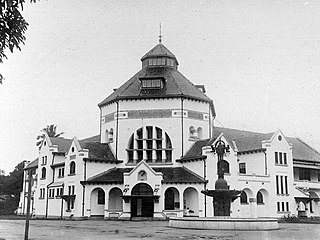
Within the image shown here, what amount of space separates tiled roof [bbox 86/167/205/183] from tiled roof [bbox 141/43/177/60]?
1691 cm

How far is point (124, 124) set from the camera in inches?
2149

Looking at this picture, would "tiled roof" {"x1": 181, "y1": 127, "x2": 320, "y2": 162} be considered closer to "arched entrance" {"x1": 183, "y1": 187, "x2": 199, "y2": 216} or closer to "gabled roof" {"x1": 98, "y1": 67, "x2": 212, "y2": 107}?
"arched entrance" {"x1": 183, "y1": 187, "x2": 199, "y2": 216}

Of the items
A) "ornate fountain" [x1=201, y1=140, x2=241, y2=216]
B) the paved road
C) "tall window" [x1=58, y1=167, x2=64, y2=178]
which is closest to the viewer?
the paved road

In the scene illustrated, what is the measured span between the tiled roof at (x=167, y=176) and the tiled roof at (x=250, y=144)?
2.13 meters

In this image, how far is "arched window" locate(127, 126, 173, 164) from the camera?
53469mm

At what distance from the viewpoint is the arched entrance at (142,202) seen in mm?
47844

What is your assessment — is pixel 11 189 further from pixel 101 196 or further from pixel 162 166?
pixel 162 166

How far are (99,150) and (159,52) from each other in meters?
16.8

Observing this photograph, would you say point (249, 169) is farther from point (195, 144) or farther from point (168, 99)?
point (168, 99)

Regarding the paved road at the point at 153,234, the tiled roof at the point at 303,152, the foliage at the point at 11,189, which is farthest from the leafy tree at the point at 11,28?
the foliage at the point at 11,189

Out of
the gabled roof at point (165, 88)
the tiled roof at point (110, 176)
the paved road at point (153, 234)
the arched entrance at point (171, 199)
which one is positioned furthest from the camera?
the gabled roof at point (165, 88)

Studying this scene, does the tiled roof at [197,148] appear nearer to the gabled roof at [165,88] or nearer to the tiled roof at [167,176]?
the tiled roof at [167,176]

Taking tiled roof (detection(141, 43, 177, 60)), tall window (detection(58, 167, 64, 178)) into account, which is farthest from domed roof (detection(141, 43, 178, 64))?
tall window (detection(58, 167, 64, 178))

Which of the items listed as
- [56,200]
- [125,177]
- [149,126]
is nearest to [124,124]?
[149,126]
